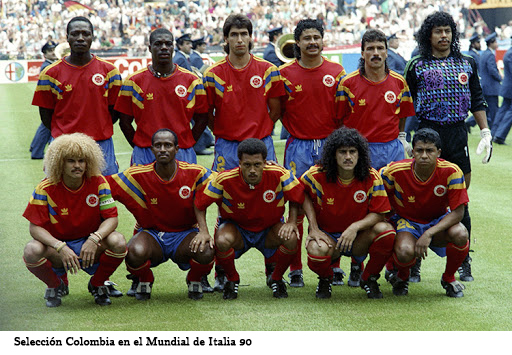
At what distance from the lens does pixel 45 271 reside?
5.27 m

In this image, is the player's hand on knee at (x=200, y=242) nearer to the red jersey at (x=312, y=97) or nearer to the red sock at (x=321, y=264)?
the red sock at (x=321, y=264)

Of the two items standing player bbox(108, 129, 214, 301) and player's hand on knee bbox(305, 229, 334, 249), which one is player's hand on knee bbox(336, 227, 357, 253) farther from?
standing player bbox(108, 129, 214, 301)

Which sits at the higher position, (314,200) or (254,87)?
(254,87)

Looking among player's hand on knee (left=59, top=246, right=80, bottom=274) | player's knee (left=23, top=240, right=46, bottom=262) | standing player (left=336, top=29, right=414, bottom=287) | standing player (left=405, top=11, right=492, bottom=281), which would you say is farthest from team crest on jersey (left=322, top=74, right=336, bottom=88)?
player's knee (left=23, top=240, right=46, bottom=262)

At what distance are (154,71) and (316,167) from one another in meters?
1.54

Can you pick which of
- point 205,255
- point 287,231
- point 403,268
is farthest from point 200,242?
point 403,268

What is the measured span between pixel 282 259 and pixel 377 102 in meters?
1.51

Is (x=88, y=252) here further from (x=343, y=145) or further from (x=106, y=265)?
(x=343, y=145)

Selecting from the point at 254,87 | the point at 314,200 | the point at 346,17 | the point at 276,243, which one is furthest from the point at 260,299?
the point at 346,17

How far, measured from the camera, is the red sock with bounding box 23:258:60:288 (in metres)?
5.22

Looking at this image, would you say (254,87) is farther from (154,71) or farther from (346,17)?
(346,17)

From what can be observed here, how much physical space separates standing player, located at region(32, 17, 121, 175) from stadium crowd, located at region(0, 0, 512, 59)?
70.2ft

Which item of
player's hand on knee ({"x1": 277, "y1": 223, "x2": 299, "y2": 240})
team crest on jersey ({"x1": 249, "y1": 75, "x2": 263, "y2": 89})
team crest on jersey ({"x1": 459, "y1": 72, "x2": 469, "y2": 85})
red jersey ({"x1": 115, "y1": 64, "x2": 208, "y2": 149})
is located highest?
team crest on jersey ({"x1": 459, "y1": 72, "x2": 469, "y2": 85})

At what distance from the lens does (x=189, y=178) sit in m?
5.62
